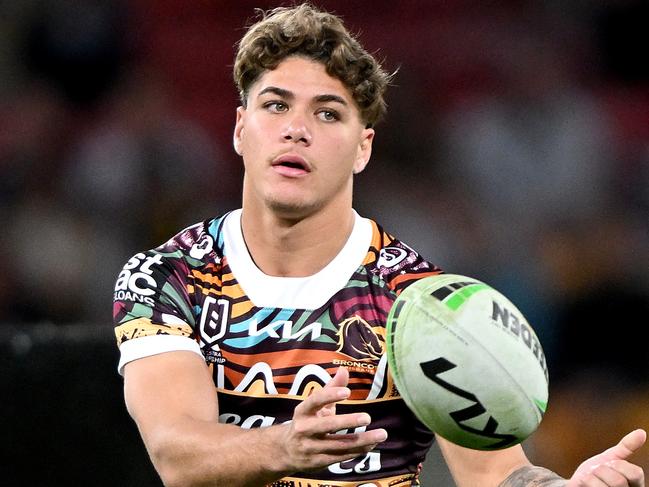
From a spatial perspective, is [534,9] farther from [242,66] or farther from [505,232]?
[242,66]

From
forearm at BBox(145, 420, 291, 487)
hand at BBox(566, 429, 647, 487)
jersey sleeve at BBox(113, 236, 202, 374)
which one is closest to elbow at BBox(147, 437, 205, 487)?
forearm at BBox(145, 420, 291, 487)

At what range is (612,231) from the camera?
7.26 meters

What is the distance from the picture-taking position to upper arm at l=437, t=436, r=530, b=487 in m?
3.53

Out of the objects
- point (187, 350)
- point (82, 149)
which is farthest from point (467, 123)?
point (187, 350)

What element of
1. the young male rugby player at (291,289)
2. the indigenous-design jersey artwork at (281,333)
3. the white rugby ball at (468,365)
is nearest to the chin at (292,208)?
the young male rugby player at (291,289)

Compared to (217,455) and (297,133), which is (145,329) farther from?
(297,133)

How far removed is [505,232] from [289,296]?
3838 millimetres

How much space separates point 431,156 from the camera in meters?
7.77

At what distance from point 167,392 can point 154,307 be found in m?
0.37

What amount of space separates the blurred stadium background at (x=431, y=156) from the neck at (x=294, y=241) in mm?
2814

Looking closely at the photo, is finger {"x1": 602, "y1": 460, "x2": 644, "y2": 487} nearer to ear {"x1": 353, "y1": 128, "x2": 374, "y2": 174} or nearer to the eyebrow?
ear {"x1": 353, "y1": 128, "x2": 374, "y2": 174}

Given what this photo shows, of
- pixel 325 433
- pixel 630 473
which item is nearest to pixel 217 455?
pixel 325 433

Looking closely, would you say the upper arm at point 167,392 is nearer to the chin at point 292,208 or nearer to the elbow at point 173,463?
the elbow at point 173,463

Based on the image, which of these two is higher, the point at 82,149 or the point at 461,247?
the point at 82,149
